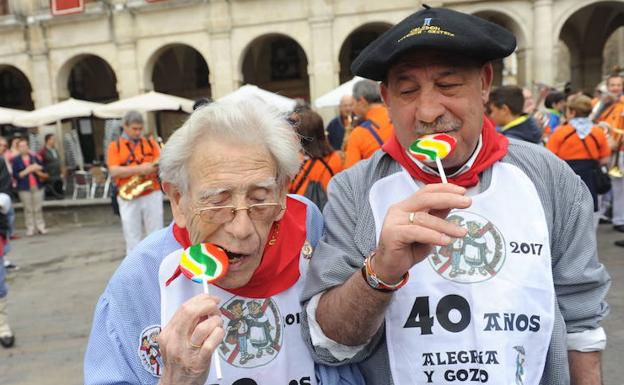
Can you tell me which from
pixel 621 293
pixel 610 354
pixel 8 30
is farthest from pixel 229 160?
pixel 8 30

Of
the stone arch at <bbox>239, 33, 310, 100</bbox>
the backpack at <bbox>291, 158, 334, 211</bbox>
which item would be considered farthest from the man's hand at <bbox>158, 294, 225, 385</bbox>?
the stone arch at <bbox>239, 33, 310, 100</bbox>

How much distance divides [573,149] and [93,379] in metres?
6.66

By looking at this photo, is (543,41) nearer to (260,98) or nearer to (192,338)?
(260,98)

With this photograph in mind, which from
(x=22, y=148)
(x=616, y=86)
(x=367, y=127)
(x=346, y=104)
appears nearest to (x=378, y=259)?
(x=367, y=127)

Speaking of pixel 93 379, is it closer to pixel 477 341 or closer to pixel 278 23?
pixel 477 341

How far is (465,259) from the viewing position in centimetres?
170

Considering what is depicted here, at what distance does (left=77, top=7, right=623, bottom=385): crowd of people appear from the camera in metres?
1.63

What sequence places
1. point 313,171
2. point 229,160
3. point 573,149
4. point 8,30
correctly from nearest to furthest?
point 229,160 < point 313,171 < point 573,149 < point 8,30

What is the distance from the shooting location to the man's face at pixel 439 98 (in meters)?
1.65

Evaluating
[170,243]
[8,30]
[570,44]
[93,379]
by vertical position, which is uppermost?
[8,30]

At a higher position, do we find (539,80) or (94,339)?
(539,80)

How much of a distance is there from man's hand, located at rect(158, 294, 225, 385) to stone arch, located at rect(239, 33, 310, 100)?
23177 mm

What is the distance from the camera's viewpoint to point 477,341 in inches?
64.7

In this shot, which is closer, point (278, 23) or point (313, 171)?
point (313, 171)
